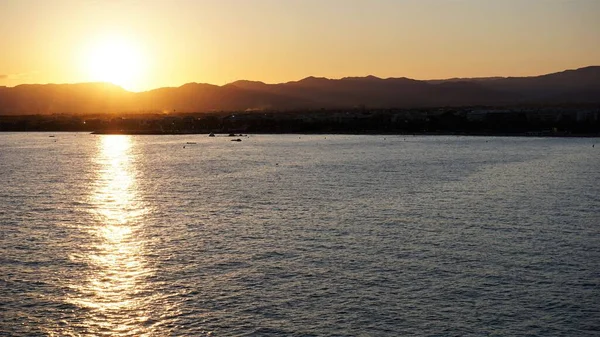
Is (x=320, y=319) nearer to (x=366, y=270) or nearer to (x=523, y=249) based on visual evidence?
(x=366, y=270)

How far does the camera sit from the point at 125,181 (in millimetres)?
84312

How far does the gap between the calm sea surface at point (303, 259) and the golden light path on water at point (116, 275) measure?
0.12m

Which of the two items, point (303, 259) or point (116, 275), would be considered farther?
point (303, 259)

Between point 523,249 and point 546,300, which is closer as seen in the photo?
point 546,300

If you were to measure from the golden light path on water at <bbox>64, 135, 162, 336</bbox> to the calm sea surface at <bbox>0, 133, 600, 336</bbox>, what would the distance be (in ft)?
0.38

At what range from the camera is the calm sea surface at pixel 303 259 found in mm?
27297

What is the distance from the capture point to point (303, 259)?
37.0 meters

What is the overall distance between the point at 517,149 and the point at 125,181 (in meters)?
88.2

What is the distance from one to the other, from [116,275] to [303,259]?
10187 mm

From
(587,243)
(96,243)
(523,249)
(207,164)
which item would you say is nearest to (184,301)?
(96,243)

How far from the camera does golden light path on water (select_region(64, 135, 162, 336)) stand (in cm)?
2720

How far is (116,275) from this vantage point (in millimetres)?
34406

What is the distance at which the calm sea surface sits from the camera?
27.3 metres

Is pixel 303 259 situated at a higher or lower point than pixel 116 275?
higher
